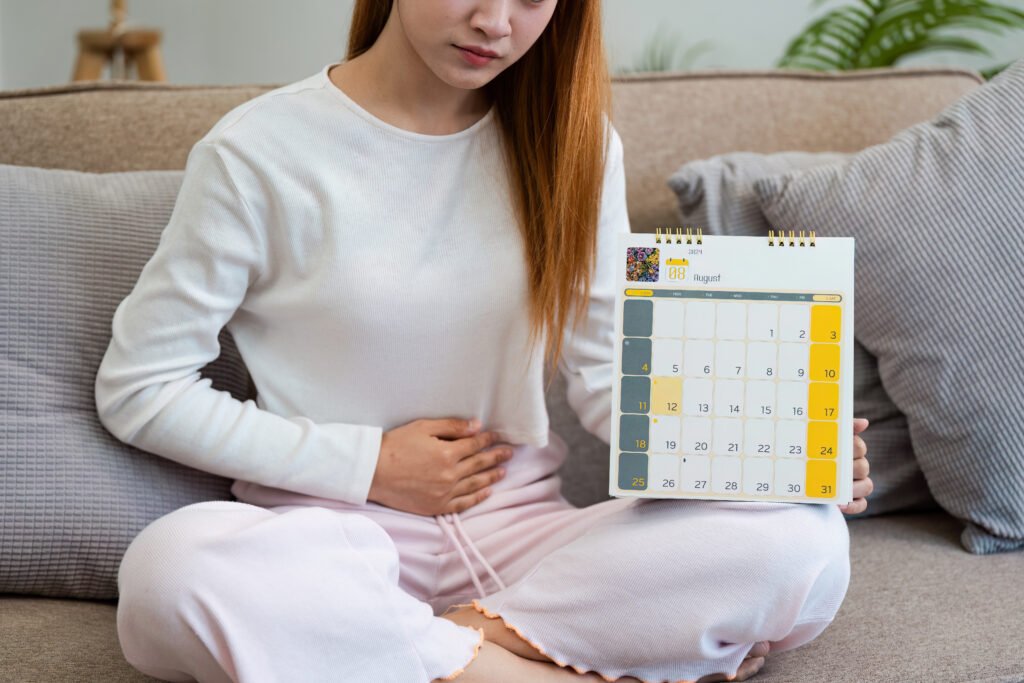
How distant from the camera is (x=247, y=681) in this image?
84 cm

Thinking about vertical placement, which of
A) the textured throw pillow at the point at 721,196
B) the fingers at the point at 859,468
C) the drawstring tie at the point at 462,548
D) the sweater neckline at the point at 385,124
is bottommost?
the drawstring tie at the point at 462,548

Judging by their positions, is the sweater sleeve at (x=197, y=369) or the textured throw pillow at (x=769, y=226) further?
the textured throw pillow at (x=769, y=226)

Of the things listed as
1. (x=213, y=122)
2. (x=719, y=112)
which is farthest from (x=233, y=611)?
(x=719, y=112)

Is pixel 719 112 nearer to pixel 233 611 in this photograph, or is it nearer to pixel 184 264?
pixel 184 264

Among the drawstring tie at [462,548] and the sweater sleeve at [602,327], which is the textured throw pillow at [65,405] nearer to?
the drawstring tie at [462,548]

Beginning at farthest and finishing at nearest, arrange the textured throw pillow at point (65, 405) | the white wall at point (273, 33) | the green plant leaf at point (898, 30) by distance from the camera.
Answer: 1. the white wall at point (273, 33)
2. the green plant leaf at point (898, 30)
3. the textured throw pillow at point (65, 405)

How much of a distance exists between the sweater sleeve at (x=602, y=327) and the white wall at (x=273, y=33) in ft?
4.71

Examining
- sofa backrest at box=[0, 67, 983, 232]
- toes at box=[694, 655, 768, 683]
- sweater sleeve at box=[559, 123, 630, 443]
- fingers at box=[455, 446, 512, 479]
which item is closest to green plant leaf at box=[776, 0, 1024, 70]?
sofa backrest at box=[0, 67, 983, 232]

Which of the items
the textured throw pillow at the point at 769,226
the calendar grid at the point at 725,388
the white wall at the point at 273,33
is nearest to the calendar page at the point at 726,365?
the calendar grid at the point at 725,388

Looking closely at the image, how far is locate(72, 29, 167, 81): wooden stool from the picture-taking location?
2.61 m

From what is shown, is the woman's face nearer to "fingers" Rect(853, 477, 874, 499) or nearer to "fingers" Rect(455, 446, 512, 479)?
"fingers" Rect(455, 446, 512, 479)

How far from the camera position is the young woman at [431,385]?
3.04 feet

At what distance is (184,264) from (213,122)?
1.30 feet

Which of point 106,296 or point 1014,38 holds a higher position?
point 1014,38
